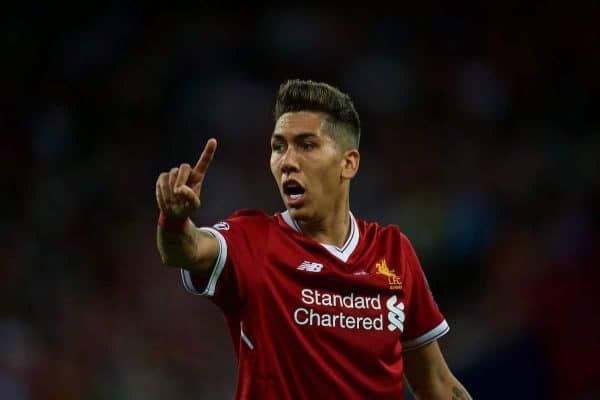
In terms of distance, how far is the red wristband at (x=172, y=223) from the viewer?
248cm

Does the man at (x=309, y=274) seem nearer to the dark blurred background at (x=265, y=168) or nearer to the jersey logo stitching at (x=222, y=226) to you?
the jersey logo stitching at (x=222, y=226)

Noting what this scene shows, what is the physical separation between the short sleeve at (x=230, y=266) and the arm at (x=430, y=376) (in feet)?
2.87

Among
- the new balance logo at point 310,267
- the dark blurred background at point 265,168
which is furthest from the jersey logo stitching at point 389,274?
the dark blurred background at point 265,168

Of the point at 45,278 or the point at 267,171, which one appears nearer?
the point at 45,278

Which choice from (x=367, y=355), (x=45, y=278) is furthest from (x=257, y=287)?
(x=45, y=278)

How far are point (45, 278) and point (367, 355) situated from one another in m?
4.01

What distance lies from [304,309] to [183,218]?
0.59m

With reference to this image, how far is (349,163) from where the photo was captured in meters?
3.21

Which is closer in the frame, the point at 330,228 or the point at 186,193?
the point at 186,193

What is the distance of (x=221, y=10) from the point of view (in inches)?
295

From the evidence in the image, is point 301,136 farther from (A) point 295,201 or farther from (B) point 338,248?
(B) point 338,248

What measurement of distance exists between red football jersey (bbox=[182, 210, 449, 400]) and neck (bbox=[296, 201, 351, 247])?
45 millimetres

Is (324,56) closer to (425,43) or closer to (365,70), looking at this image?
(365,70)

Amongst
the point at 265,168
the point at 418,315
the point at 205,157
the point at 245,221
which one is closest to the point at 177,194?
the point at 205,157
